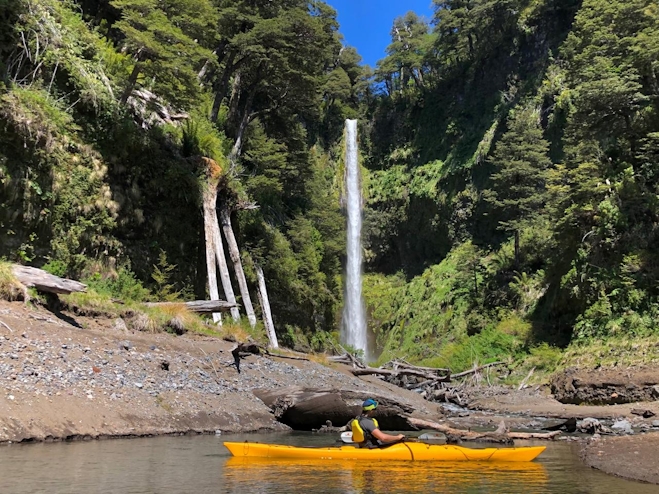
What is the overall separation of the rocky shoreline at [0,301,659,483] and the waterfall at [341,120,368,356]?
2270 cm

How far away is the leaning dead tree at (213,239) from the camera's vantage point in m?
19.1

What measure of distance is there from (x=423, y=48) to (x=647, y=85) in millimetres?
30709

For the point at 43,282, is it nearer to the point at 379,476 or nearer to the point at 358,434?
the point at 358,434

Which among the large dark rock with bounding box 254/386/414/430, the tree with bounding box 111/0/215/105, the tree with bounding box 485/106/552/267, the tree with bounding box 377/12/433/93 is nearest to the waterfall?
the tree with bounding box 377/12/433/93

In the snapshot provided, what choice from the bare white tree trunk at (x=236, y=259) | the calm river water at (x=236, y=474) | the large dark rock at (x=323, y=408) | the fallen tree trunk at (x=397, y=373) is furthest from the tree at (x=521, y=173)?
the calm river water at (x=236, y=474)

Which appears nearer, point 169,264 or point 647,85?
point 169,264

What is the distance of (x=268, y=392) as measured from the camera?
12.4 meters

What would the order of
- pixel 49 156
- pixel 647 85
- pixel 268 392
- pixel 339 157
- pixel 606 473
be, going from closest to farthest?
pixel 606 473, pixel 268 392, pixel 49 156, pixel 647 85, pixel 339 157

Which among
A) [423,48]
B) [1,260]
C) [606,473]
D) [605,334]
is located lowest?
[606,473]

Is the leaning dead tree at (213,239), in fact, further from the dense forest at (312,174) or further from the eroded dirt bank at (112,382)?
the eroded dirt bank at (112,382)

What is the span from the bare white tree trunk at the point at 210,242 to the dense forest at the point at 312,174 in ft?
1.77

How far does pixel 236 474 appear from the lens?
731 cm

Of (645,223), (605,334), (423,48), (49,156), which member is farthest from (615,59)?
(423,48)

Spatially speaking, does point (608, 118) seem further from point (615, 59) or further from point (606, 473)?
point (606, 473)
